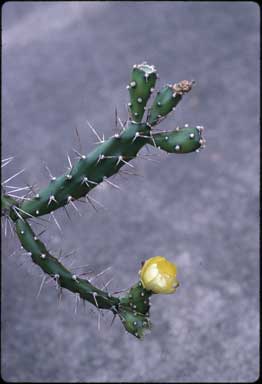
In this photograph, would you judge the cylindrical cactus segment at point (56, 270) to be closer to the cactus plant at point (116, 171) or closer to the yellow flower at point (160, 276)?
the cactus plant at point (116, 171)

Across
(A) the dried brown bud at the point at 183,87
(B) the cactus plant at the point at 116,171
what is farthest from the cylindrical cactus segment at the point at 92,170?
(A) the dried brown bud at the point at 183,87

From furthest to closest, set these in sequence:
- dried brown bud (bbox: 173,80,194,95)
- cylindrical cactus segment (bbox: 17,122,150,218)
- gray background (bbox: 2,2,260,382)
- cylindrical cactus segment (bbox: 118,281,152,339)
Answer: gray background (bbox: 2,2,260,382)
cylindrical cactus segment (bbox: 118,281,152,339)
cylindrical cactus segment (bbox: 17,122,150,218)
dried brown bud (bbox: 173,80,194,95)

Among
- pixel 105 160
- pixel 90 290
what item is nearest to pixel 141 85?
pixel 105 160

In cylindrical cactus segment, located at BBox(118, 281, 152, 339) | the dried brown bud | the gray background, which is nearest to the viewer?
the dried brown bud

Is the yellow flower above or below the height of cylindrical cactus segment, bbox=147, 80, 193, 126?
below

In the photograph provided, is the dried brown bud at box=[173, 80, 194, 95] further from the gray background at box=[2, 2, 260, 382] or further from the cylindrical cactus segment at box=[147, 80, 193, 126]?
the gray background at box=[2, 2, 260, 382]

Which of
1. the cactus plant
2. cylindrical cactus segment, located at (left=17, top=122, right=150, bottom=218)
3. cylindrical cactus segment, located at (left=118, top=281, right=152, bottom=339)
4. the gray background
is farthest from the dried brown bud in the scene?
the gray background

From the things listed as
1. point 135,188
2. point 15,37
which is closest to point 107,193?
point 135,188

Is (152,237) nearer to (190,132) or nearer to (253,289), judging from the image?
(253,289)
